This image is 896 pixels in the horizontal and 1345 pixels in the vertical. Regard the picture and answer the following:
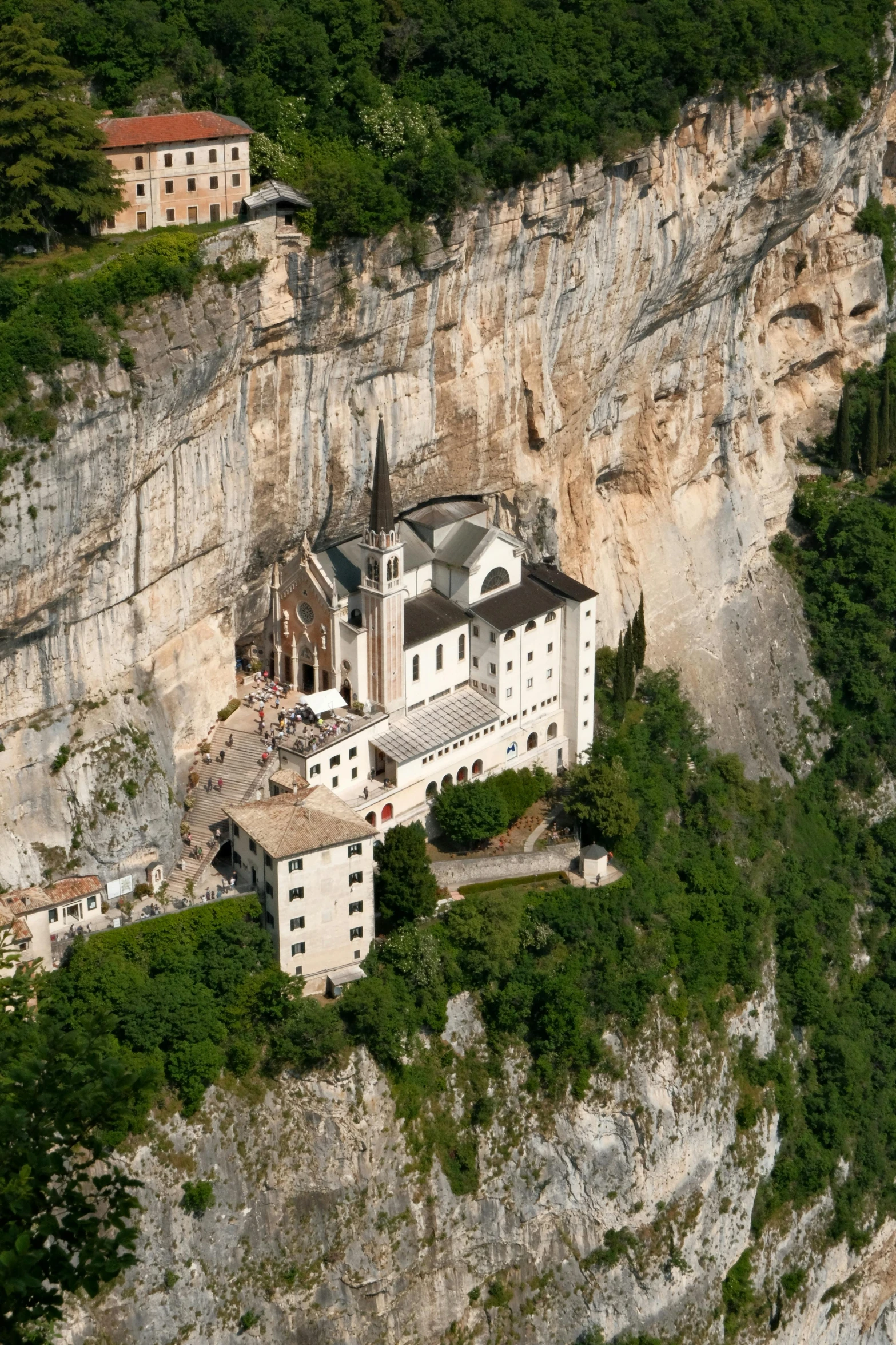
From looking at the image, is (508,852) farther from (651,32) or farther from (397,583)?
(651,32)

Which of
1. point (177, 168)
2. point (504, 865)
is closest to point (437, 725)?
point (504, 865)

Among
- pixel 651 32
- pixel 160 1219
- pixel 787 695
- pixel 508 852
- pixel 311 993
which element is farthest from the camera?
pixel 787 695

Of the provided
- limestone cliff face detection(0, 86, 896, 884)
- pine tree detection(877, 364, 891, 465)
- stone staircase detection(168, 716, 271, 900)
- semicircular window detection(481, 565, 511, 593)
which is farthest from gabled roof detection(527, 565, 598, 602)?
pine tree detection(877, 364, 891, 465)

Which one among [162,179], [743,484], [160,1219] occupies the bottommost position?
[160,1219]

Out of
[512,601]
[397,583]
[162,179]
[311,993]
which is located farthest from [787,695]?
[162,179]

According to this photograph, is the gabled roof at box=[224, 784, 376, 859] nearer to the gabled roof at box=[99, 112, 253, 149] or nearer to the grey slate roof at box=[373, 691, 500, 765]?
the grey slate roof at box=[373, 691, 500, 765]

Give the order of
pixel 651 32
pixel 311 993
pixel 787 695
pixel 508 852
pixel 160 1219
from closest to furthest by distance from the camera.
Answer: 1. pixel 160 1219
2. pixel 311 993
3. pixel 508 852
4. pixel 651 32
5. pixel 787 695
